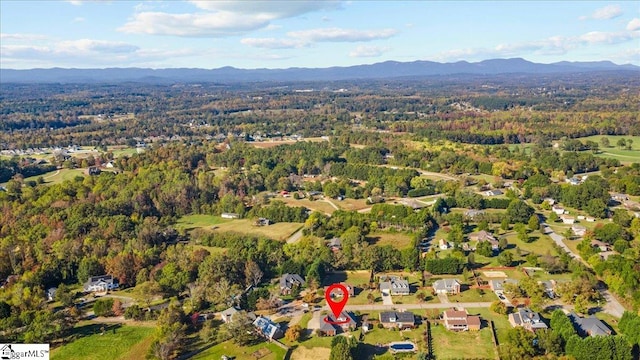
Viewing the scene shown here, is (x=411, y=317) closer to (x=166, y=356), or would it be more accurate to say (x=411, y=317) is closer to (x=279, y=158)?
(x=166, y=356)

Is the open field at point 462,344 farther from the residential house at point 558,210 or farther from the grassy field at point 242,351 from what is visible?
the residential house at point 558,210

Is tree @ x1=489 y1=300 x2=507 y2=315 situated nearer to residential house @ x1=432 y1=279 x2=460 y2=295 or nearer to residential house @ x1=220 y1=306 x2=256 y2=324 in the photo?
residential house @ x1=432 y1=279 x2=460 y2=295

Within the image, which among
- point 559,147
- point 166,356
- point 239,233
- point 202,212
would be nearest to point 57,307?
point 166,356

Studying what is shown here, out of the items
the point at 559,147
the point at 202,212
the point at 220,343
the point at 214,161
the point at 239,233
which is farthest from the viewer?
the point at 559,147

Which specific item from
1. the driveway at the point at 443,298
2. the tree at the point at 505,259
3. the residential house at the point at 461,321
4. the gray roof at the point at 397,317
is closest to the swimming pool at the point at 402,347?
the gray roof at the point at 397,317

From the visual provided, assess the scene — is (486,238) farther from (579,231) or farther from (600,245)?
(579,231)
